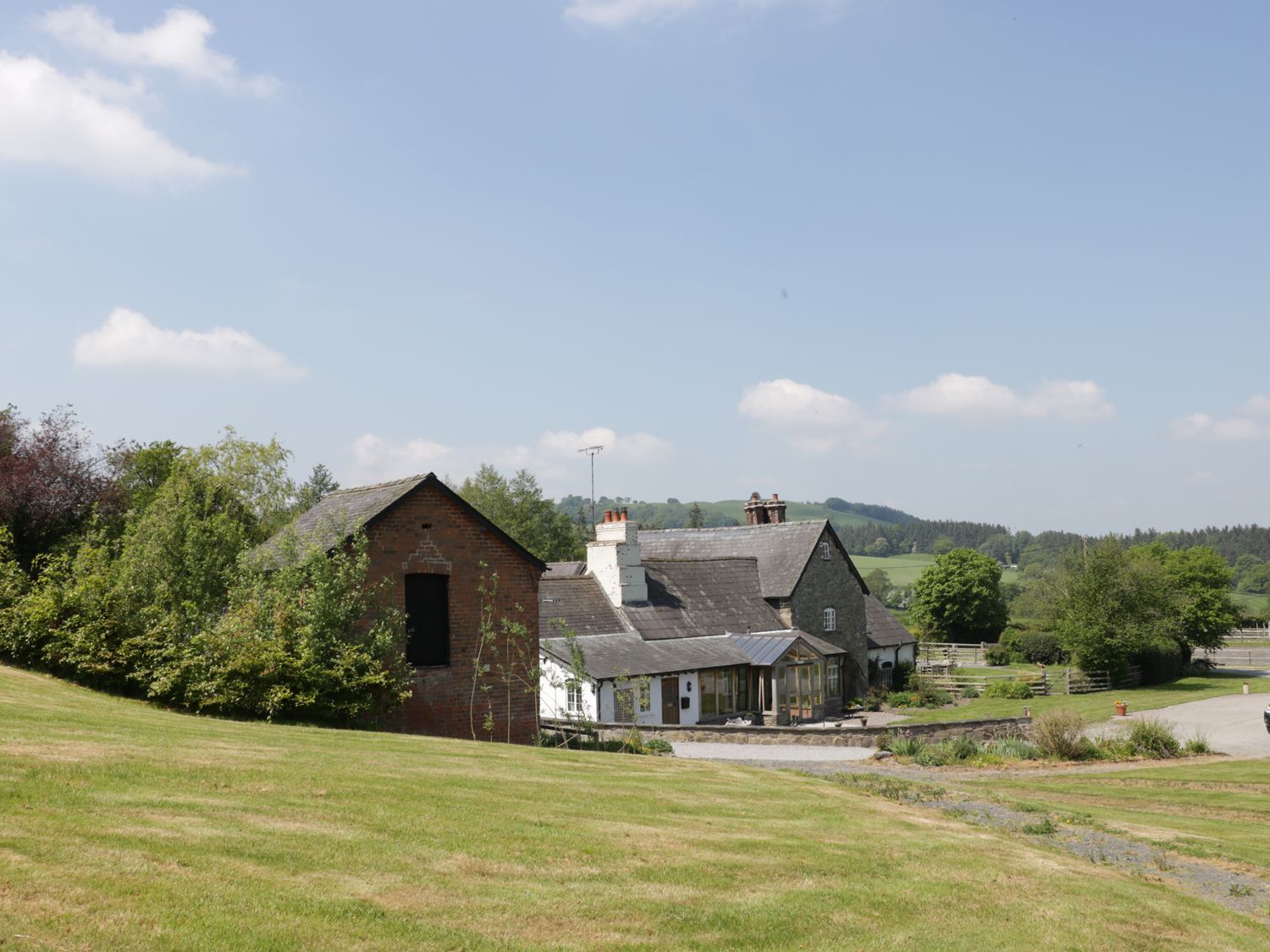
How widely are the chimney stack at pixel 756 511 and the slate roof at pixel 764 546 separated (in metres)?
1.30

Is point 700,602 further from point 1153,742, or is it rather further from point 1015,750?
point 1153,742

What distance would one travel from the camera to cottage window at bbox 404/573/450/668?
2408 cm

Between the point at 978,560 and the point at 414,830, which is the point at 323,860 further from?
the point at 978,560

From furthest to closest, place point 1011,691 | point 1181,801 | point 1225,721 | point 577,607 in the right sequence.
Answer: point 1011,691 < point 577,607 < point 1225,721 < point 1181,801

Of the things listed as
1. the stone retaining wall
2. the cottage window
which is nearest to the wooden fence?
the stone retaining wall

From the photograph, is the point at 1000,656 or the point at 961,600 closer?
the point at 1000,656

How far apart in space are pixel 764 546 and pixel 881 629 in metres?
9.84

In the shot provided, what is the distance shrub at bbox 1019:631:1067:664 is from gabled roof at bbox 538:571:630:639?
39.3m

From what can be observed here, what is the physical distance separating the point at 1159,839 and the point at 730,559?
34.2 metres

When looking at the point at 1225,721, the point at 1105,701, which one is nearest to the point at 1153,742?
the point at 1225,721

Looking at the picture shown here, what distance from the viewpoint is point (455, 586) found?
24703mm

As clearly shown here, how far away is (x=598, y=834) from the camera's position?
11586mm

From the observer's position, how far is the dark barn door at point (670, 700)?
3834cm

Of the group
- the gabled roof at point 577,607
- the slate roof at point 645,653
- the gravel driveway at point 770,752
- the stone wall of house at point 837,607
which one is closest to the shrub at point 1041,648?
the stone wall of house at point 837,607
